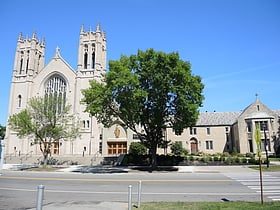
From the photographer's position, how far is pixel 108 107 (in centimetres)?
2758

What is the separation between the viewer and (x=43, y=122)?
33.6 meters

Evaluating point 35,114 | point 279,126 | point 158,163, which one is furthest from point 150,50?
point 279,126

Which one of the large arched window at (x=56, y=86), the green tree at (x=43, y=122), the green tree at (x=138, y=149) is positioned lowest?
the green tree at (x=138, y=149)

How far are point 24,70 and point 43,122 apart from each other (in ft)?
111

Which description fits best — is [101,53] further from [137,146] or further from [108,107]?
[108,107]

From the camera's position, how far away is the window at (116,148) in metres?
49.5

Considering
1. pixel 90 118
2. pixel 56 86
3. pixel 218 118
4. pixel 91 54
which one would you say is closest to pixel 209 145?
pixel 218 118

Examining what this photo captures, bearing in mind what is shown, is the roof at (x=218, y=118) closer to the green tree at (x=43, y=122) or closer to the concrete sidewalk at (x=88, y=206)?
the green tree at (x=43, y=122)

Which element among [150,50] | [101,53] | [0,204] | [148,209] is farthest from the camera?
[101,53]

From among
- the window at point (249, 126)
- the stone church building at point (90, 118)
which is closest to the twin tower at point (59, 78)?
the stone church building at point (90, 118)

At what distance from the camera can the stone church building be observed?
151ft

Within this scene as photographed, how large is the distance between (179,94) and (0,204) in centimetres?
1830

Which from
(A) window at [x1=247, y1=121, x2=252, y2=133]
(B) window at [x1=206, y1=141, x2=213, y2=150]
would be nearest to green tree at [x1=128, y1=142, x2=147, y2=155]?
(B) window at [x1=206, y1=141, x2=213, y2=150]

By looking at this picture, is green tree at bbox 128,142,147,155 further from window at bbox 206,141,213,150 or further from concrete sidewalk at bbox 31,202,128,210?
concrete sidewalk at bbox 31,202,128,210
